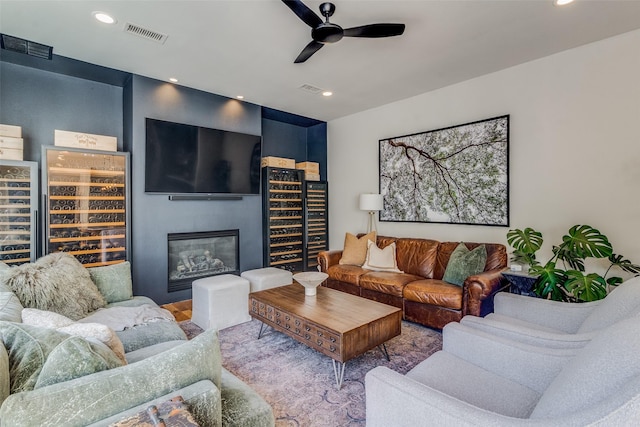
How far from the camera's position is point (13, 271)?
80.7 inches

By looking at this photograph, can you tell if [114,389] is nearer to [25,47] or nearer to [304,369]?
[304,369]

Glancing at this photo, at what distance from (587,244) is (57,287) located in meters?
4.17

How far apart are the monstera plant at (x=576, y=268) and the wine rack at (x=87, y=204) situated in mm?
4334

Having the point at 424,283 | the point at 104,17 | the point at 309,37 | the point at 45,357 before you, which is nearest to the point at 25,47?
the point at 104,17

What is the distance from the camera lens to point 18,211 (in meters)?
3.10

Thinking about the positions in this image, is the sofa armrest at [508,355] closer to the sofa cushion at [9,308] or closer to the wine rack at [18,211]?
the sofa cushion at [9,308]

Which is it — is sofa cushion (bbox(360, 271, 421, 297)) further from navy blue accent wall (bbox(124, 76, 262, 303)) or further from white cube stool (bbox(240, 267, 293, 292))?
navy blue accent wall (bbox(124, 76, 262, 303))

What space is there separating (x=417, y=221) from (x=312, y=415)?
3.04 meters

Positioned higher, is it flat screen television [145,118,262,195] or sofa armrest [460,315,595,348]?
flat screen television [145,118,262,195]

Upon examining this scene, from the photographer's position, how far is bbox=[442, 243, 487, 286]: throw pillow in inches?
124

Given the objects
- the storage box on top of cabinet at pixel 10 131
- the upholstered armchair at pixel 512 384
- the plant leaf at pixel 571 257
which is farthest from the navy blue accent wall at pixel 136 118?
the plant leaf at pixel 571 257

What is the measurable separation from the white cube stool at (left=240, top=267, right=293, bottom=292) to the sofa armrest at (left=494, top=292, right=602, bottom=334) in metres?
2.26

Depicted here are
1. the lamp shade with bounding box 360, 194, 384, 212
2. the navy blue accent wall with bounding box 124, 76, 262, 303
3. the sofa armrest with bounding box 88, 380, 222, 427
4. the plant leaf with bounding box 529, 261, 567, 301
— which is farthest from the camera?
the lamp shade with bounding box 360, 194, 384, 212

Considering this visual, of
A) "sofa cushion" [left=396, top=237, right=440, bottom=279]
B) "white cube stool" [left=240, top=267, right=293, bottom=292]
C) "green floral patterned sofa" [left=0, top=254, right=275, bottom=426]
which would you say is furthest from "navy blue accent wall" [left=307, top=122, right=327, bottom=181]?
"green floral patterned sofa" [left=0, top=254, right=275, bottom=426]
